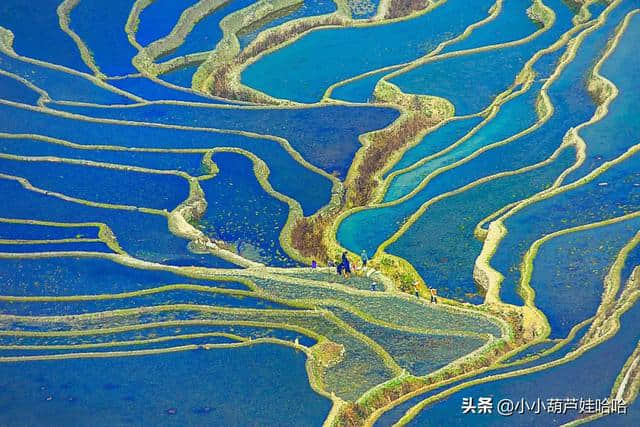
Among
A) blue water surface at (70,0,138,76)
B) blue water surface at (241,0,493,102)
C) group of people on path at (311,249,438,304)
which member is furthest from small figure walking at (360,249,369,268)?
blue water surface at (70,0,138,76)

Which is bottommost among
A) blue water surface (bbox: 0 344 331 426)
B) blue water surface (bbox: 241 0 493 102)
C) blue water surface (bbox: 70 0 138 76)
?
blue water surface (bbox: 0 344 331 426)

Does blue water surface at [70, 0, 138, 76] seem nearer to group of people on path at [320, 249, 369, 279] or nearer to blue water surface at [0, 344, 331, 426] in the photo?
group of people on path at [320, 249, 369, 279]

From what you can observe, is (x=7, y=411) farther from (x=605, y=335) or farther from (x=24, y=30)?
(x=24, y=30)

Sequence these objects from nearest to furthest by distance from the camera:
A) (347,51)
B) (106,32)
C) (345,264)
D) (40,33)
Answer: (345,264) → (347,51) → (40,33) → (106,32)

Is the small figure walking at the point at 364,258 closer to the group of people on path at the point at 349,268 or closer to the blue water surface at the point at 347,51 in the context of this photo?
the group of people on path at the point at 349,268

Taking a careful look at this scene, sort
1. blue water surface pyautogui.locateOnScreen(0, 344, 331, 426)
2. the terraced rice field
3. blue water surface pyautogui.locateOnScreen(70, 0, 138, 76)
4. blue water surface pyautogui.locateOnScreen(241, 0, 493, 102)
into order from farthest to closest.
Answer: blue water surface pyautogui.locateOnScreen(70, 0, 138, 76)
blue water surface pyautogui.locateOnScreen(241, 0, 493, 102)
the terraced rice field
blue water surface pyautogui.locateOnScreen(0, 344, 331, 426)

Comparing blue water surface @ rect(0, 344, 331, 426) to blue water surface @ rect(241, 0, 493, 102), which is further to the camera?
blue water surface @ rect(241, 0, 493, 102)

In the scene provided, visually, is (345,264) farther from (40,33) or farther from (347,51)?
(40,33)

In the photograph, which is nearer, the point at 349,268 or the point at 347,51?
the point at 349,268

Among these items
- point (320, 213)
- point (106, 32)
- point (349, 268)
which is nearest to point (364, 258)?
point (349, 268)

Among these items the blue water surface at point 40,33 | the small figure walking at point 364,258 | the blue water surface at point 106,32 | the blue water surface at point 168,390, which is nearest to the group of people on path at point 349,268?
the small figure walking at point 364,258

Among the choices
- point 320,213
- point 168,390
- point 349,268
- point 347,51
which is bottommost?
point 168,390
